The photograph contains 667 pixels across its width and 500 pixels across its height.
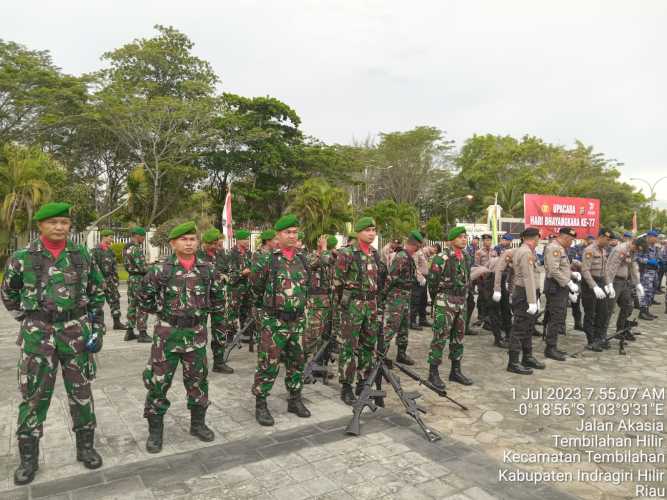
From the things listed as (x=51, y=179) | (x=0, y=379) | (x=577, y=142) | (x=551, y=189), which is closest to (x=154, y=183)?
(x=51, y=179)

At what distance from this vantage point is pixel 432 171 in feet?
154

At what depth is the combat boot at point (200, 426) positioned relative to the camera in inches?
156

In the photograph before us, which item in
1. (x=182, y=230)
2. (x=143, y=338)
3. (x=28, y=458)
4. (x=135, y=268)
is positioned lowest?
(x=143, y=338)

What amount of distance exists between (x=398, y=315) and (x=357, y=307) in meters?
1.95

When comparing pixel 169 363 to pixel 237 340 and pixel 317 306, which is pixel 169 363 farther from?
pixel 237 340

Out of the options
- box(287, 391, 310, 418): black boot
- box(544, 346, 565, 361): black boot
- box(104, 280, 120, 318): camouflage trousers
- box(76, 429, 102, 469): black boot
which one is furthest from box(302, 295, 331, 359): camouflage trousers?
box(104, 280, 120, 318): camouflage trousers

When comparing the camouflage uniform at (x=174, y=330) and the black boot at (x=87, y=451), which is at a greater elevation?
the camouflage uniform at (x=174, y=330)

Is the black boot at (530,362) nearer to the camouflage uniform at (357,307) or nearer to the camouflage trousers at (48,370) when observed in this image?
the camouflage uniform at (357,307)

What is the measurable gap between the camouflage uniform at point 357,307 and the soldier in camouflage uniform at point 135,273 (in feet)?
14.1

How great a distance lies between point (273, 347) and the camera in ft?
14.1

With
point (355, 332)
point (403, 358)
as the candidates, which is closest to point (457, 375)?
point (403, 358)

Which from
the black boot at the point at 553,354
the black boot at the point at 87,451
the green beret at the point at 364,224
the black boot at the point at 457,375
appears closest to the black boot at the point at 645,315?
the black boot at the point at 553,354

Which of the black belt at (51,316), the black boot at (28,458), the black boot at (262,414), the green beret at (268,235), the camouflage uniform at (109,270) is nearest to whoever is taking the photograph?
the black boot at (28,458)

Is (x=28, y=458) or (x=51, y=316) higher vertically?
(x=51, y=316)
